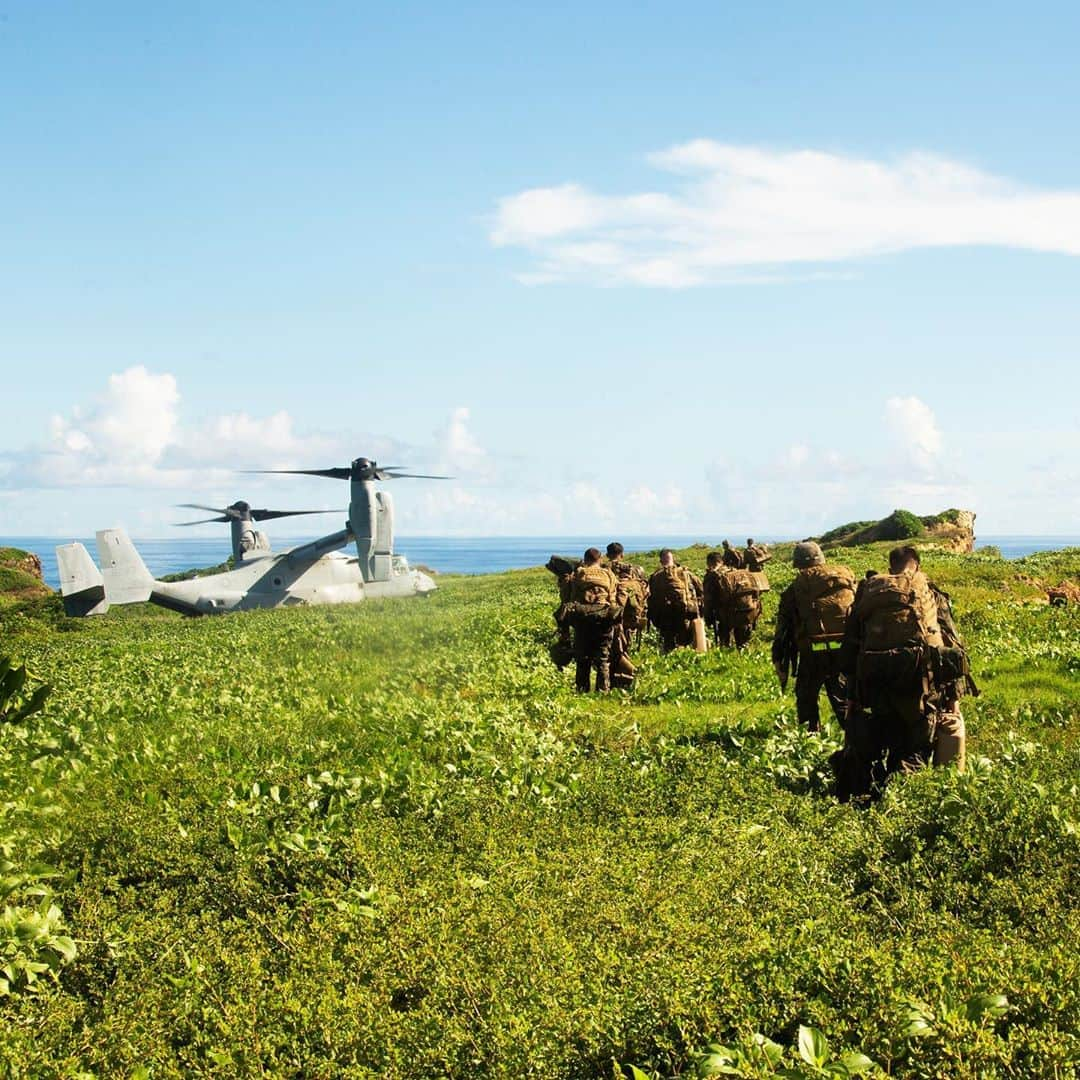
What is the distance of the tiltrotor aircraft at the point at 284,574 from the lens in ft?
142

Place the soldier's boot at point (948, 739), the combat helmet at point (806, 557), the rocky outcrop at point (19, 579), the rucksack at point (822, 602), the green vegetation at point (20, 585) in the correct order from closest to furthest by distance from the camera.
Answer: the soldier's boot at point (948, 739)
the rucksack at point (822, 602)
the combat helmet at point (806, 557)
the green vegetation at point (20, 585)
the rocky outcrop at point (19, 579)

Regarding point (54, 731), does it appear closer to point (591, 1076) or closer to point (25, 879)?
point (25, 879)

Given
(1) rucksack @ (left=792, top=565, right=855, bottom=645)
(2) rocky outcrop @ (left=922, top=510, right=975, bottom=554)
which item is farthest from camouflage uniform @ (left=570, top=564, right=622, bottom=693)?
(2) rocky outcrop @ (left=922, top=510, right=975, bottom=554)

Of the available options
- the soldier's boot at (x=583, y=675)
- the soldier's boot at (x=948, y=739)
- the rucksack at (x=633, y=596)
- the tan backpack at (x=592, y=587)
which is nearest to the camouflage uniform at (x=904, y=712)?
the soldier's boot at (x=948, y=739)

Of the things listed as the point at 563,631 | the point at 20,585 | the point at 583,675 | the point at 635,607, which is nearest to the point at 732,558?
the point at 635,607

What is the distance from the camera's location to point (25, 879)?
7.36m

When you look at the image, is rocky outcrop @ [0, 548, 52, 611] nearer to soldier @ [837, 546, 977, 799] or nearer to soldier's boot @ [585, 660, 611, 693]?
soldier's boot @ [585, 660, 611, 693]

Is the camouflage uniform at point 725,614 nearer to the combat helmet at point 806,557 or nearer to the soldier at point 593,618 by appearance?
the soldier at point 593,618

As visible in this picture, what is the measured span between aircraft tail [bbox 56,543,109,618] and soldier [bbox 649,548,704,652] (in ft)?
101

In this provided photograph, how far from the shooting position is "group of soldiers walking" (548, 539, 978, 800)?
34.5 feet

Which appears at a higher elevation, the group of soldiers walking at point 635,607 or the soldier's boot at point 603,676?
the group of soldiers walking at point 635,607

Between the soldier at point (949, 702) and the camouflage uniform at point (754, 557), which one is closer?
the soldier at point (949, 702)

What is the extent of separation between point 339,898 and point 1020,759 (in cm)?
665

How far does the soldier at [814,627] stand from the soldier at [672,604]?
818cm
